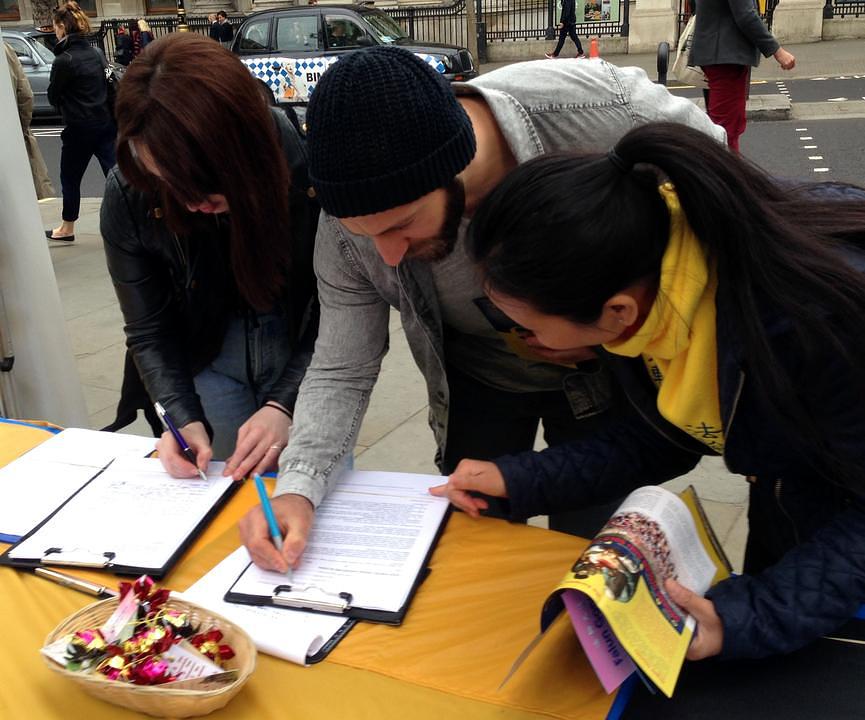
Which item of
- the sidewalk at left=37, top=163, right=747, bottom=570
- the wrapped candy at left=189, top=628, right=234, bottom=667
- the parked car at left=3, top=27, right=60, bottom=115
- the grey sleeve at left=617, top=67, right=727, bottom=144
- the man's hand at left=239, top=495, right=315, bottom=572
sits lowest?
the sidewalk at left=37, top=163, right=747, bottom=570

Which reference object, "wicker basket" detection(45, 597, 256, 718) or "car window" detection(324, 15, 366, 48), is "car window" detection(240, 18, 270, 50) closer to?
"car window" detection(324, 15, 366, 48)

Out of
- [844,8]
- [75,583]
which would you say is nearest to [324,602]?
[75,583]

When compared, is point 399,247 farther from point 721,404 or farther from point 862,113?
point 862,113

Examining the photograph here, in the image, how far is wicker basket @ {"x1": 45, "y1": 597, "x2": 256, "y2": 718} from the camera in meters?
1.11

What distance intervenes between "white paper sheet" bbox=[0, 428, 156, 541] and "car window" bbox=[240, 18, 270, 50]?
10.2 meters

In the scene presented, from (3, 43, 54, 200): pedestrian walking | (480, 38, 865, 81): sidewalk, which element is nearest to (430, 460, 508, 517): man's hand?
(3, 43, 54, 200): pedestrian walking

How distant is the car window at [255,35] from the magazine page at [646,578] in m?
11.0

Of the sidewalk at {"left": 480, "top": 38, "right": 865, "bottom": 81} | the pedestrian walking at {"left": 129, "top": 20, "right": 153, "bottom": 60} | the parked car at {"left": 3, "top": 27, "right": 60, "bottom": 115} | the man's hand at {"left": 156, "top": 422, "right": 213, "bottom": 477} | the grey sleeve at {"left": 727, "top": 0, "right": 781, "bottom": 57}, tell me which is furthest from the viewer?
the pedestrian walking at {"left": 129, "top": 20, "right": 153, "bottom": 60}

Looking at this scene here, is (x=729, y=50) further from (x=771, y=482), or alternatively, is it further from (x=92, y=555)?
(x=92, y=555)

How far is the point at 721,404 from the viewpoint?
1207mm

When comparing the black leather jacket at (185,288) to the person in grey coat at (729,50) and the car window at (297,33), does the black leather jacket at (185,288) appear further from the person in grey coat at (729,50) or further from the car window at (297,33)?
the car window at (297,33)

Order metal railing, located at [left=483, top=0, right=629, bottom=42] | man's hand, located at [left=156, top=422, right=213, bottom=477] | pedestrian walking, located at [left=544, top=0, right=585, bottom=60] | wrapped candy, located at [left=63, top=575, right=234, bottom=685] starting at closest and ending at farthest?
1. wrapped candy, located at [left=63, top=575, right=234, bottom=685]
2. man's hand, located at [left=156, top=422, right=213, bottom=477]
3. pedestrian walking, located at [left=544, top=0, right=585, bottom=60]
4. metal railing, located at [left=483, top=0, right=629, bottom=42]

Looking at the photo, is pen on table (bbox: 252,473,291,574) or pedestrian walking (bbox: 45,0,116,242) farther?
pedestrian walking (bbox: 45,0,116,242)

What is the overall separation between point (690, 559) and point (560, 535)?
300 mm
